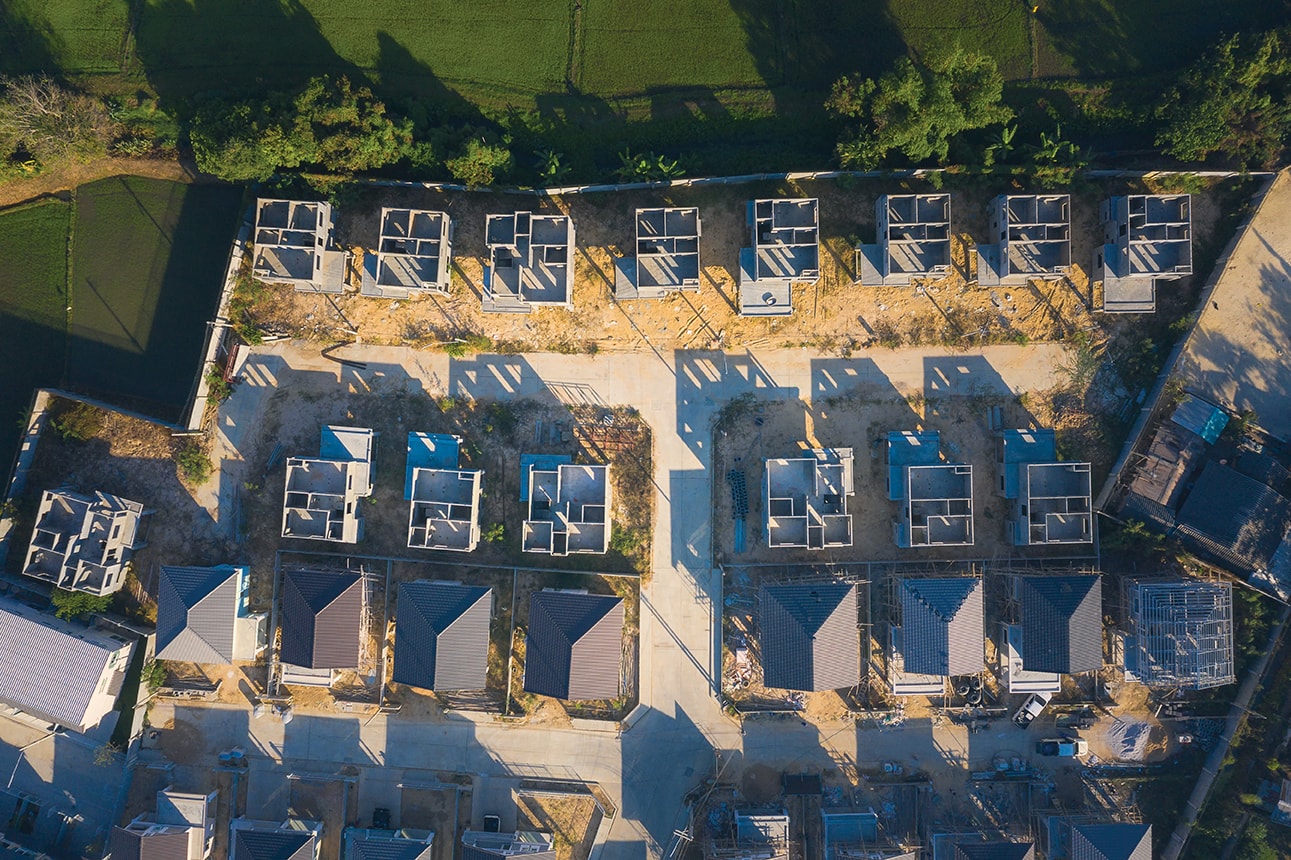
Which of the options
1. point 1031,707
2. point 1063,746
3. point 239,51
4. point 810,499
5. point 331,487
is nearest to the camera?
point 810,499

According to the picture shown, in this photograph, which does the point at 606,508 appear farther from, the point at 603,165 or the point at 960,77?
the point at 960,77

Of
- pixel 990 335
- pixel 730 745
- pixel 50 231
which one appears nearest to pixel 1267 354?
pixel 990 335

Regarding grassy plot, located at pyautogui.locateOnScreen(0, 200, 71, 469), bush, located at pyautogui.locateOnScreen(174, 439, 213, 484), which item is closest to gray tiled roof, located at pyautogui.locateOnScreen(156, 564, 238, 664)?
bush, located at pyautogui.locateOnScreen(174, 439, 213, 484)

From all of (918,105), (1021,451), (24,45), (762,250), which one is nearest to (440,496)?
(762,250)

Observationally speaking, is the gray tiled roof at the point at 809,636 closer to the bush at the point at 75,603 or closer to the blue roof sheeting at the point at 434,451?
the blue roof sheeting at the point at 434,451

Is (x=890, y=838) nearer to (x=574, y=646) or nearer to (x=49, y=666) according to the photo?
(x=574, y=646)

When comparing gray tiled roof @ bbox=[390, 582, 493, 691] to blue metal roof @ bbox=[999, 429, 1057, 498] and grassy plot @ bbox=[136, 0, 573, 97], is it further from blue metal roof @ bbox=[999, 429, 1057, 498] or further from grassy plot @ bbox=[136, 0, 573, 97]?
blue metal roof @ bbox=[999, 429, 1057, 498]
